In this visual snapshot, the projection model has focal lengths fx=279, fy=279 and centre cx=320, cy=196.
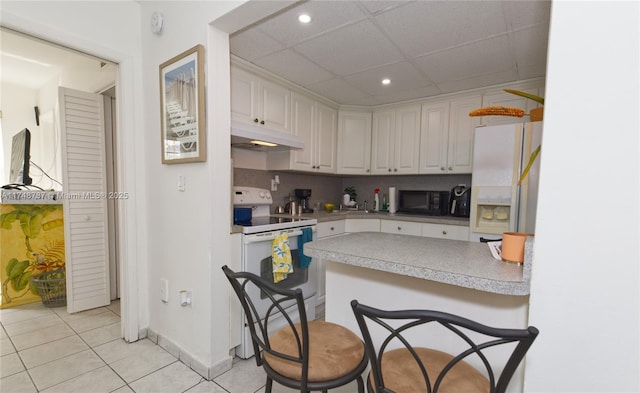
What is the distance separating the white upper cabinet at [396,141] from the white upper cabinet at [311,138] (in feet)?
1.77

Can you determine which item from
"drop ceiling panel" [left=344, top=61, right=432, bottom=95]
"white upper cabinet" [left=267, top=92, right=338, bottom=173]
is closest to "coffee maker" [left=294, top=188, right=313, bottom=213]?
"white upper cabinet" [left=267, top=92, right=338, bottom=173]

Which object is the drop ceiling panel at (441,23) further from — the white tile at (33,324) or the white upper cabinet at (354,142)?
the white tile at (33,324)

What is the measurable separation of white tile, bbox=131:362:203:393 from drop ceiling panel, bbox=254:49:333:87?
93.2 inches

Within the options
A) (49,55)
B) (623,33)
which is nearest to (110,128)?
(49,55)

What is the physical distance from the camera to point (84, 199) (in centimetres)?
257

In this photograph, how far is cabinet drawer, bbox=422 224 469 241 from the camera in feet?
8.77

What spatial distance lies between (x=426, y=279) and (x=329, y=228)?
1.81 m

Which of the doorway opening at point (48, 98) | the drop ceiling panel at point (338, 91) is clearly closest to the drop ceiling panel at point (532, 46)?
the drop ceiling panel at point (338, 91)

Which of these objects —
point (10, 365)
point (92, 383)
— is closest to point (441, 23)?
point (92, 383)

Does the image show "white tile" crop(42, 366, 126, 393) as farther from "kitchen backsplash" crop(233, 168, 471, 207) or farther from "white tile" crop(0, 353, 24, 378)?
"kitchen backsplash" crop(233, 168, 471, 207)

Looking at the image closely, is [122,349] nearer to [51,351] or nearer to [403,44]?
[51,351]

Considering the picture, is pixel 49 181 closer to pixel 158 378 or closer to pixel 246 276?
pixel 158 378

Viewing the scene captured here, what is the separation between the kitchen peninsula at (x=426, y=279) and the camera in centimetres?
90

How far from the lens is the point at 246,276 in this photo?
3.43 feet
